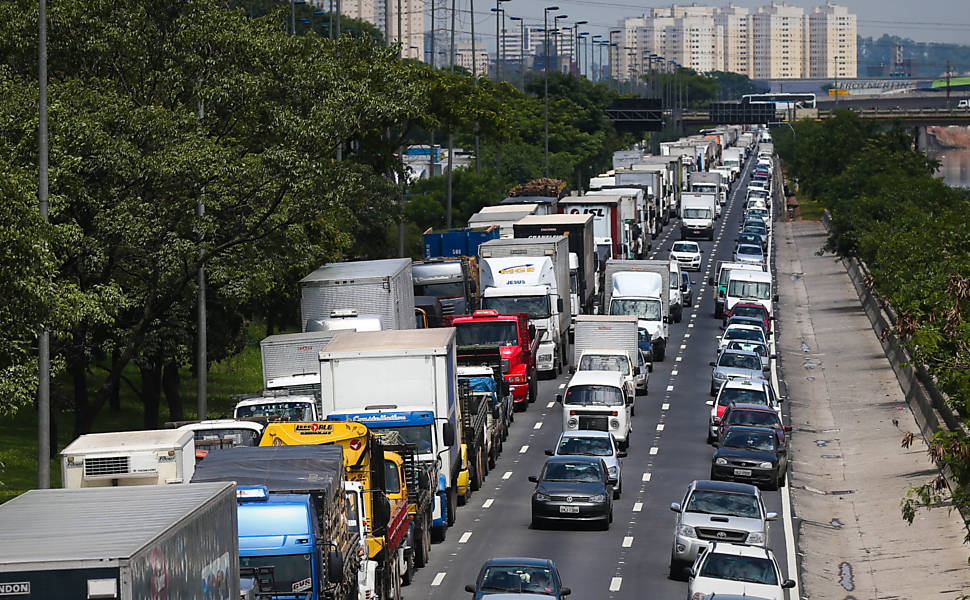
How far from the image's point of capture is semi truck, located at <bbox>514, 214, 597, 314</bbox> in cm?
5850

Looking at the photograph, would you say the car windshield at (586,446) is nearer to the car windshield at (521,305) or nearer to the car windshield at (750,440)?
the car windshield at (750,440)

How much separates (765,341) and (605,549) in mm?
25433

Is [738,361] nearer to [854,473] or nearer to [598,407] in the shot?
[854,473]

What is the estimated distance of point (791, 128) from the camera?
195 metres

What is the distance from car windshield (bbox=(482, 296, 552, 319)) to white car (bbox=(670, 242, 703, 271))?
31.9m

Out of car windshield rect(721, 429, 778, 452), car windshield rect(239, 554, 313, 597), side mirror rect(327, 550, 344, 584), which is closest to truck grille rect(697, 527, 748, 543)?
car windshield rect(721, 429, 778, 452)

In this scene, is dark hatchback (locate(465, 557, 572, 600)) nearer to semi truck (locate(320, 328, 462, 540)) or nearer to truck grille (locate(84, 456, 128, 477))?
truck grille (locate(84, 456, 128, 477))

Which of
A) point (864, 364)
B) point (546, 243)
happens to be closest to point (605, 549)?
point (546, 243)

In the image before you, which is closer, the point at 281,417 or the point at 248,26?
the point at 281,417

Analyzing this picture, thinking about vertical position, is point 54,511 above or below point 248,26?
below

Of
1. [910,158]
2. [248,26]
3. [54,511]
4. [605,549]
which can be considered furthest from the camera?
[910,158]

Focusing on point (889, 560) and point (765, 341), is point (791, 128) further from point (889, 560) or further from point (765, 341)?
point (889, 560)

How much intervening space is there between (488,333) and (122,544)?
33.5m

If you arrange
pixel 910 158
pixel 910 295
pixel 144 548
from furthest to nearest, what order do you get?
pixel 910 158, pixel 910 295, pixel 144 548
